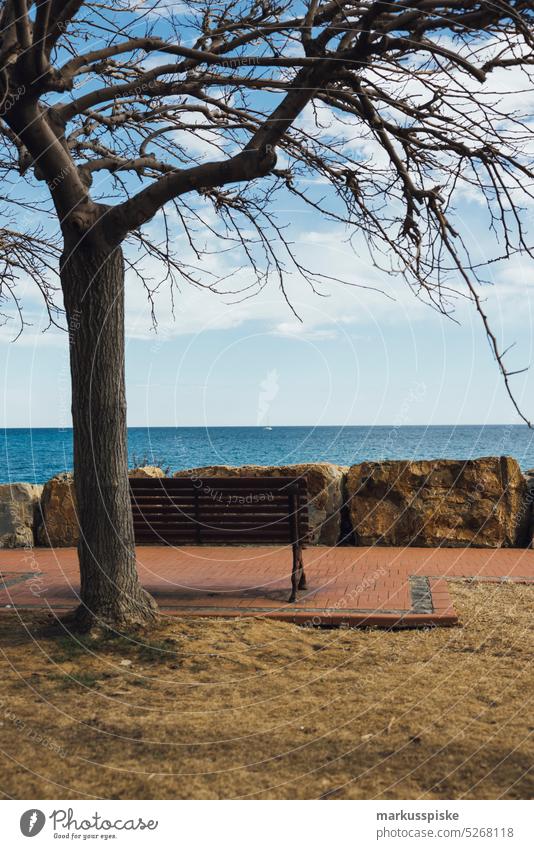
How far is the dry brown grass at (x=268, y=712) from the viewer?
3.87 m

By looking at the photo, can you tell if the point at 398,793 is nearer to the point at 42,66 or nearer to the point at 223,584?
the point at 223,584

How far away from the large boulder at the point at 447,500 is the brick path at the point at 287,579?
260mm

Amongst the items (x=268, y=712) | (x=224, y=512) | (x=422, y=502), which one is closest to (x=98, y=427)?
(x=224, y=512)

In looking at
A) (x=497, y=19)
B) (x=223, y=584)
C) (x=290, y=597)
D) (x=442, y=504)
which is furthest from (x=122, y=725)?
(x=442, y=504)

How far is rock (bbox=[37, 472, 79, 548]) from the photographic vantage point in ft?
35.4

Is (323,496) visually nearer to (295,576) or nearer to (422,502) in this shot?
(422,502)

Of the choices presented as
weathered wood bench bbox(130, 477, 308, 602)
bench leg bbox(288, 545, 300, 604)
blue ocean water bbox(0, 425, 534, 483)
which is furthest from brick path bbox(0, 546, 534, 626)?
blue ocean water bbox(0, 425, 534, 483)

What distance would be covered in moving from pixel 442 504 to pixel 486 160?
4.97m

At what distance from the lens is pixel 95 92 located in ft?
21.1

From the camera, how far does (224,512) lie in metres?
7.96

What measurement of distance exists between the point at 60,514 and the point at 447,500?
4.89 m

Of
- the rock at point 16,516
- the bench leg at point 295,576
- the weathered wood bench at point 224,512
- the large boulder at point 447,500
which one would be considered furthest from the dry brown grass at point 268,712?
the rock at point 16,516

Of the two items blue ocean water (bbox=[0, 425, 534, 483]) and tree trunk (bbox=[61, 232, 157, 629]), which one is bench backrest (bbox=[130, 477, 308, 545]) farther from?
blue ocean water (bbox=[0, 425, 534, 483])

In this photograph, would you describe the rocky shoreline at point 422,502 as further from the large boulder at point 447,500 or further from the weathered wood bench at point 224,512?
the weathered wood bench at point 224,512
